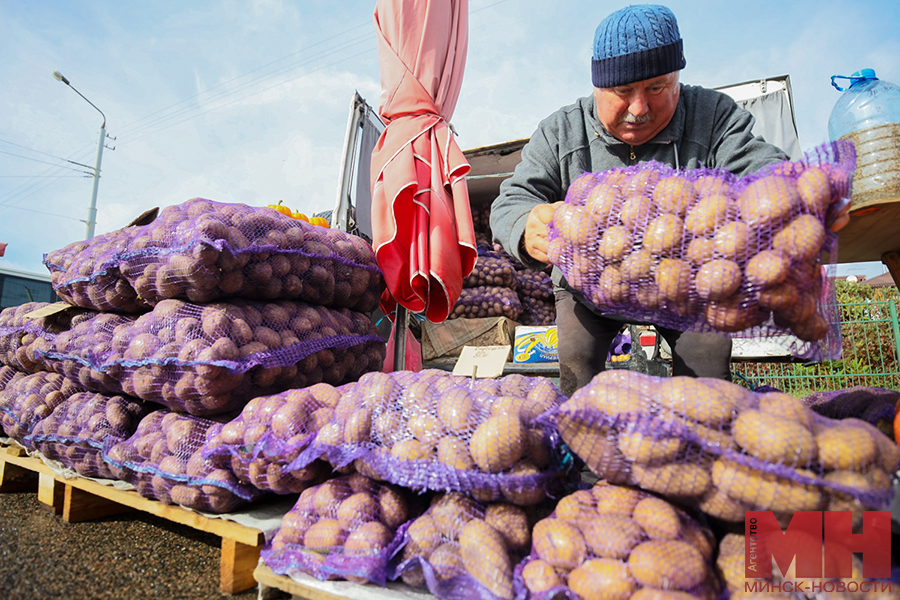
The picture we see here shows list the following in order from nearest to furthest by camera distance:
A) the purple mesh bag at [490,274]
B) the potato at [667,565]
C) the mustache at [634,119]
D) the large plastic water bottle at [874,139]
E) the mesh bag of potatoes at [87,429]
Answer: the potato at [667,565] → the large plastic water bottle at [874,139] → the mustache at [634,119] → the mesh bag of potatoes at [87,429] → the purple mesh bag at [490,274]

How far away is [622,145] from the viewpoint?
2.05 m

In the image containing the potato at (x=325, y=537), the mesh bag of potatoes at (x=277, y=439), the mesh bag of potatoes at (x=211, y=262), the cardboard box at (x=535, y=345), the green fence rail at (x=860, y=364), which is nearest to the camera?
the potato at (x=325, y=537)

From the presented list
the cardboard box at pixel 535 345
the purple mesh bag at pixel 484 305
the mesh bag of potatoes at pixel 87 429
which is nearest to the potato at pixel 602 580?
the mesh bag of potatoes at pixel 87 429

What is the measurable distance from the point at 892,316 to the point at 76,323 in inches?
326

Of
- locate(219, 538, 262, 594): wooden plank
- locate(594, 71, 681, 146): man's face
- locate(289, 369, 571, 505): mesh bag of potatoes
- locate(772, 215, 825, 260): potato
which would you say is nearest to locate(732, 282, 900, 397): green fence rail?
locate(594, 71, 681, 146): man's face

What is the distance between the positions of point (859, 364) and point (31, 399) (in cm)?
888

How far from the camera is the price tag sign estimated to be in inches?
91.8

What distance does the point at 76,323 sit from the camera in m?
2.55

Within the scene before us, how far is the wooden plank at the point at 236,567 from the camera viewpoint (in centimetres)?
161

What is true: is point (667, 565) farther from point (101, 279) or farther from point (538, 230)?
point (101, 279)

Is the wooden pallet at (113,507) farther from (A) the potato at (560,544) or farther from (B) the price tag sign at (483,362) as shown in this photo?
(B) the price tag sign at (483,362)

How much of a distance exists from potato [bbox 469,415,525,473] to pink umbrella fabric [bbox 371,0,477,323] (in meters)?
1.38

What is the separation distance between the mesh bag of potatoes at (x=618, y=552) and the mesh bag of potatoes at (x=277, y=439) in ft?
2.37

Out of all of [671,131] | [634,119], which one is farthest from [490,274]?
[634,119]
